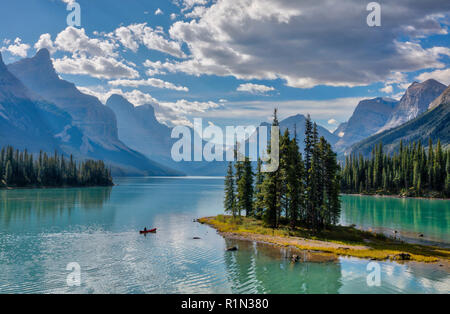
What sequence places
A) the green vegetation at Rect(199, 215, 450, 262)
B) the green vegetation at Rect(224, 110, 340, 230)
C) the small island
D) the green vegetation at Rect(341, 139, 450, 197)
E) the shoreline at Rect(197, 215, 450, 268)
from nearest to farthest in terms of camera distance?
the shoreline at Rect(197, 215, 450, 268), the green vegetation at Rect(199, 215, 450, 262), the small island, the green vegetation at Rect(224, 110, 340, 230), the green vegetation at Rect(341, 139, 450, 197)

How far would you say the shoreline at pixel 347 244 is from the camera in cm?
4359

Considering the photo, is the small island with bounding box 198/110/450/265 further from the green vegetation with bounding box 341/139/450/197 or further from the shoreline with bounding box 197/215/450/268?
the green vegetation with bounding box 341/139/450/197

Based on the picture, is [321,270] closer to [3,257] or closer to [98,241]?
[98,241]

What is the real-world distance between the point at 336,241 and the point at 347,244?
9.53 ft

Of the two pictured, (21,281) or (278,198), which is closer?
(21,281)

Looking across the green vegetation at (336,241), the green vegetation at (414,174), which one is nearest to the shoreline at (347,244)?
the green vegetation at (336,241)

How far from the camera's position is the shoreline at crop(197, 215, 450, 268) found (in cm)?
4359

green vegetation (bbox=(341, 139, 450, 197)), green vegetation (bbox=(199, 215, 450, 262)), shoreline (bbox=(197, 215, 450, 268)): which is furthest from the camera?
green vegetation (bbox=(341, 139, 450, 197))

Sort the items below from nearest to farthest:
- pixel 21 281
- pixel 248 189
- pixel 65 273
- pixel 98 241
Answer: pixel 21 281
pixel 65 273
pixel 98 241
pixel 248 189

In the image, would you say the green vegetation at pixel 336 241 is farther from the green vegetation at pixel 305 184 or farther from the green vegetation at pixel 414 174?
the green vegetation at pixel 414 174

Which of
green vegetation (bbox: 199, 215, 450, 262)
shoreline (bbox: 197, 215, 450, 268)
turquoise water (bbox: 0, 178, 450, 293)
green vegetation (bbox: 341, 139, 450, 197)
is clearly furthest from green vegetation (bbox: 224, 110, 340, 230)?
green vegetation (bbox: 341, 139, 450, 197)
